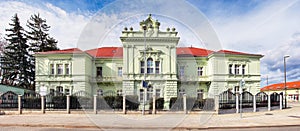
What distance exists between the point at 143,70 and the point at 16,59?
88.5 feet

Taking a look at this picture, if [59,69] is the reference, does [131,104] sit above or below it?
below

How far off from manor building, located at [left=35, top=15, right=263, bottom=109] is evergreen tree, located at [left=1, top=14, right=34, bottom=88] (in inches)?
546

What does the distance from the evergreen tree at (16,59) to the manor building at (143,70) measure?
13879mm

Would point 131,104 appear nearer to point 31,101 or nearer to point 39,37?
point 31,101

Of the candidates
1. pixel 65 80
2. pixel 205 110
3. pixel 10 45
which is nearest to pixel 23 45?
pixel 10 45

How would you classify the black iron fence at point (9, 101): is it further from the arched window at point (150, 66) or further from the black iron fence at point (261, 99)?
the black iron fence at point (261, 99)

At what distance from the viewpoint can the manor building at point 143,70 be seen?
1156 inches

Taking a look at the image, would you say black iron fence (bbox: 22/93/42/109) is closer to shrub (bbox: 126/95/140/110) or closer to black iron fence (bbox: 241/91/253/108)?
shrub (bbox: 126/95/140/110)

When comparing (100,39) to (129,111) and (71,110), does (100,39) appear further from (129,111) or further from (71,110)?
(71,110)

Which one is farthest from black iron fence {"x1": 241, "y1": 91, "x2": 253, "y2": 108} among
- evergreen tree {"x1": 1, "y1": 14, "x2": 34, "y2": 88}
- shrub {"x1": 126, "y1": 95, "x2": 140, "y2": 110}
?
evergreen tree {"x1": 1, "y1": 14, "x2": 34, "y2": 88}

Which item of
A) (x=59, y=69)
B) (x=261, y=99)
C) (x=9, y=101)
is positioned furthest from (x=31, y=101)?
(x=261, y=99)

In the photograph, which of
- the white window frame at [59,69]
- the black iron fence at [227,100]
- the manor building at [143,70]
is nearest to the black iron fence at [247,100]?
the black iron fence at [227,100]

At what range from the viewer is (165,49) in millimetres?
30281

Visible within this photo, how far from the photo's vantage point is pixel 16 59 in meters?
42.4
